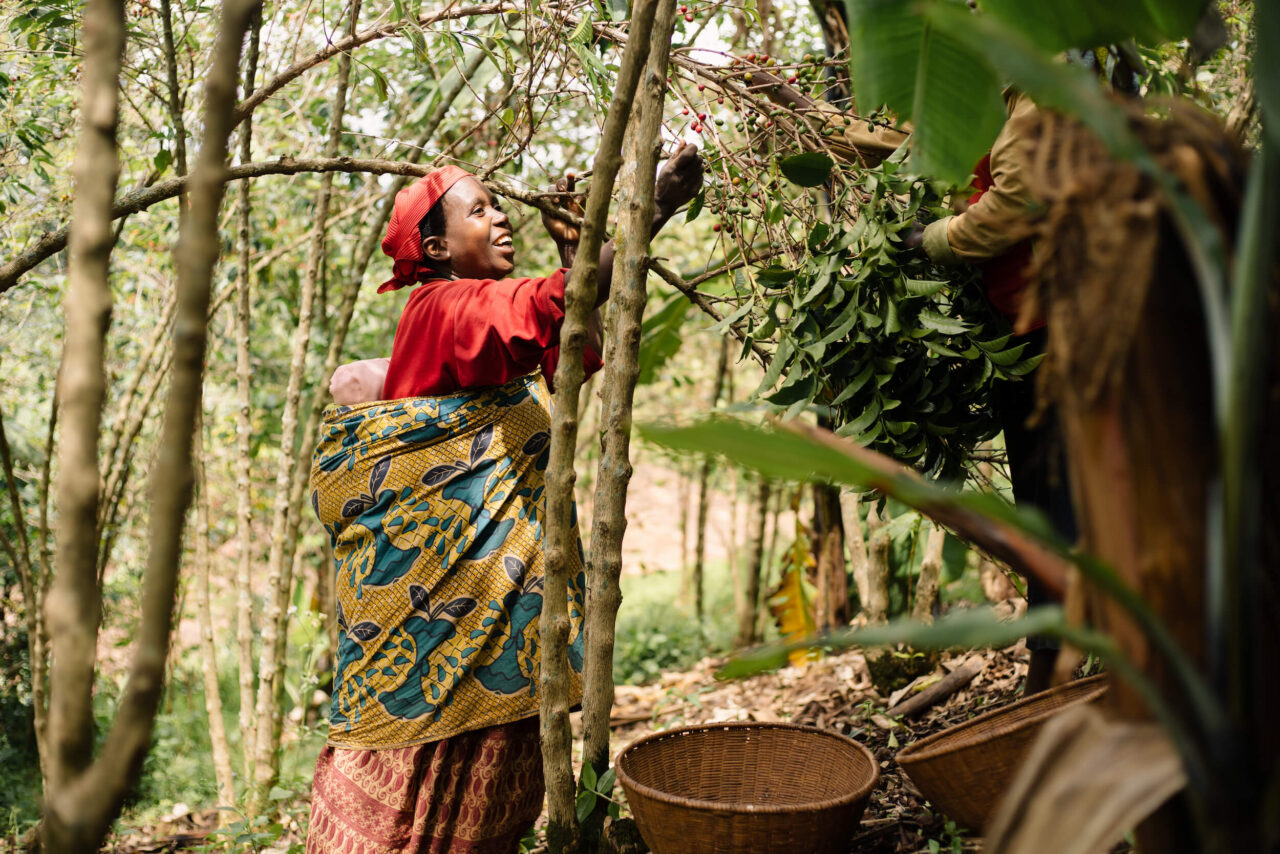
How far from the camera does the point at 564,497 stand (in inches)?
79.1

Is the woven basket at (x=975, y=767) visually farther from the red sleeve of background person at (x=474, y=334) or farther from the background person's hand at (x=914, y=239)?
the red sleeve of background person at (x=474, y=334)

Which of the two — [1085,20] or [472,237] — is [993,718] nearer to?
[1085,20]

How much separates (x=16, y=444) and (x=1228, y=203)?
576 cm

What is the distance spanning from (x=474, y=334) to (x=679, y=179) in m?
0.58

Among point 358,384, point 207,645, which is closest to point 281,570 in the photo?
point 207,645

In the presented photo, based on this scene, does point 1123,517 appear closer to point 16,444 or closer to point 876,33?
point 876,33

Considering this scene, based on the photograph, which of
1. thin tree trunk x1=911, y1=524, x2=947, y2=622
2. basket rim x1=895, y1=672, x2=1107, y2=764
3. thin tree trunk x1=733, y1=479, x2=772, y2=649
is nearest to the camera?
basket rim x1=895, y1=672, x2=1107, y2=764

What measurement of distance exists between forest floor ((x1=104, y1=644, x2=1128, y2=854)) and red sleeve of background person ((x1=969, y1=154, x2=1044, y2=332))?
1006mm

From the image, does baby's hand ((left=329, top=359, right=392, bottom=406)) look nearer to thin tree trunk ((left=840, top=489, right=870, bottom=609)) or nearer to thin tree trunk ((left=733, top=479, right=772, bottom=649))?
thin tree trunk ((left=840, top=489, right=870, bottom=609))

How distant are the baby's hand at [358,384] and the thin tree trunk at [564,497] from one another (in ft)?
2.67

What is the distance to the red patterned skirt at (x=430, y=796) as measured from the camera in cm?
232

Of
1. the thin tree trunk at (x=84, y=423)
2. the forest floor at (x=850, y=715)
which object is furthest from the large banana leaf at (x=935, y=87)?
the thin tree trunk at (x=84, y=423)

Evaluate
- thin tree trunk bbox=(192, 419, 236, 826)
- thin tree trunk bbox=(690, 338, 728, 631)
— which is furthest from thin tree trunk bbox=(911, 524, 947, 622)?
thin tree trunk bbox=(192, 419, 236, 826)

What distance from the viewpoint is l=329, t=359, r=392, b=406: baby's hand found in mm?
2654
